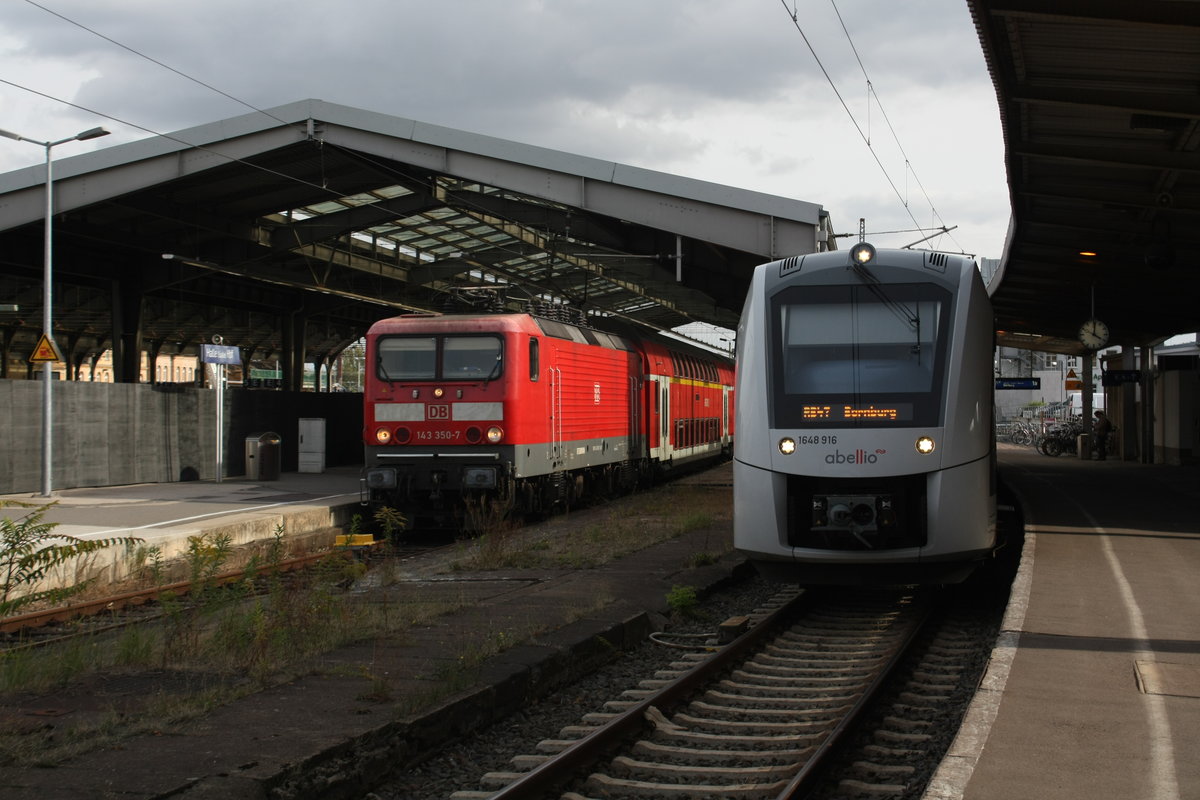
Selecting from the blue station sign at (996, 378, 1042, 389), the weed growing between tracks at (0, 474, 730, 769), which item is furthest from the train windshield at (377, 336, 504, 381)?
the blue station sign at (996, 378, 1042, 389)

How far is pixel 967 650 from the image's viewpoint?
A: 8672mm

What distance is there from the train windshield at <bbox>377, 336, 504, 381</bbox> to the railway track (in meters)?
7.55

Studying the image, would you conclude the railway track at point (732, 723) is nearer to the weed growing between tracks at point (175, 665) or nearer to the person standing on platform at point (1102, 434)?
the weed growing between tracks at point (175, 665)

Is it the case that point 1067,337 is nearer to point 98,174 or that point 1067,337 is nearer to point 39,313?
point 98,174

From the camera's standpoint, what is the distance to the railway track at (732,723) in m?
5.41

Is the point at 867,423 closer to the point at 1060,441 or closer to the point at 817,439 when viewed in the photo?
the point at 817,439

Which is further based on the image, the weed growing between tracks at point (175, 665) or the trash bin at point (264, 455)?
the trash bin at point (264, 455)

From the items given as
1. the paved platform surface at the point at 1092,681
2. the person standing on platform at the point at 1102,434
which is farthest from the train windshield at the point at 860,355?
the person standing on platform at the point at 1102,434

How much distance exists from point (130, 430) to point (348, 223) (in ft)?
23.4

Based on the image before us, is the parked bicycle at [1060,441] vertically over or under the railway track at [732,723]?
over

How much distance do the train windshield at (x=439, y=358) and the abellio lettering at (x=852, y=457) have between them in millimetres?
7881

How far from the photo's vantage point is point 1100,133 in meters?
12.9

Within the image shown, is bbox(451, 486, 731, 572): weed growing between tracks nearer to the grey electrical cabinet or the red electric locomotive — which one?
the red electric locomotive

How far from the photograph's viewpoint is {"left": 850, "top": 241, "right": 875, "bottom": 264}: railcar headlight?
9531mm
